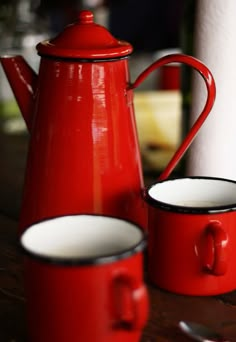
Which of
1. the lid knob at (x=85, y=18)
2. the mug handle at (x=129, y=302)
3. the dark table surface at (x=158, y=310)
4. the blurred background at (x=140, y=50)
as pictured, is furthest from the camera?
the blurred background at (x=140, y=50)

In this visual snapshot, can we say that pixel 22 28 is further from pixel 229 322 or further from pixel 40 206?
pixel 229 322

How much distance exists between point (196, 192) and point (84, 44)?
0.57ft

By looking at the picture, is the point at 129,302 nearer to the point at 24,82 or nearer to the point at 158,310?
the point at 158,310

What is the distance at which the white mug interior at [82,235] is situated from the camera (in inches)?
19.7

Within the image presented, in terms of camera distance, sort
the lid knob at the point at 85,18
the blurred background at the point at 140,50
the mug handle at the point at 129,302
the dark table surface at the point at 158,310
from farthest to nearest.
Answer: the blurred background at the point at 140,50 → the lid knob at the point at 85,18 → the dark table surface at the point at 158,310 → the mug handle at the point at 129,302

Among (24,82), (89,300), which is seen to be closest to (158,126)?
(24,82)

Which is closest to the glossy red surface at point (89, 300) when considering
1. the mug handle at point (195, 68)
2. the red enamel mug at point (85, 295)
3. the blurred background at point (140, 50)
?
the red enamel mug at point (85, 295)

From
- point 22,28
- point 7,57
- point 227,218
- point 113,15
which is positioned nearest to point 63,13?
point 113,15

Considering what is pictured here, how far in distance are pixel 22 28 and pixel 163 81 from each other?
0.35 meters

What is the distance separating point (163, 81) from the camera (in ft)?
5.24

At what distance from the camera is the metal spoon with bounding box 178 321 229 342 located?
514mm

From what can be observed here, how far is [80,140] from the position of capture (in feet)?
2.02

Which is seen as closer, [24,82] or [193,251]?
[193,251]

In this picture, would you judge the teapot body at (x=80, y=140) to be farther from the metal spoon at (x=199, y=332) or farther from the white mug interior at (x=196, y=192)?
the metal spoon at (x=199, y=332)
